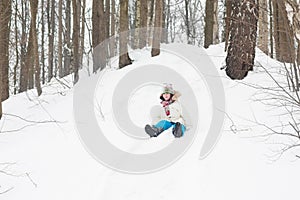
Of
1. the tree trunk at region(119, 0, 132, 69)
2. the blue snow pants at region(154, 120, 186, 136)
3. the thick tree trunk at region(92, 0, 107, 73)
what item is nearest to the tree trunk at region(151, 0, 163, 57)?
the tree trunk at region(119, 0, 132, 69)

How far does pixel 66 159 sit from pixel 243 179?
2.50 metres

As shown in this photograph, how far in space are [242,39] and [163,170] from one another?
10.2ft

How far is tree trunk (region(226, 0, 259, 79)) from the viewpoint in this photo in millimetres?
6309

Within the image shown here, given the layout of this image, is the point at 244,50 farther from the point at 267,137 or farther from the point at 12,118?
the point at 12,118

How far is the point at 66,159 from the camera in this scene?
197 inches

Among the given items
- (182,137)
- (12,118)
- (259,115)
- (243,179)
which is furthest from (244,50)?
(12,118)

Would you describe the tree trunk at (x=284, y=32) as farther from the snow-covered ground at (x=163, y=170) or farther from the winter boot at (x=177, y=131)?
the winter boot at (x=177, y=131)

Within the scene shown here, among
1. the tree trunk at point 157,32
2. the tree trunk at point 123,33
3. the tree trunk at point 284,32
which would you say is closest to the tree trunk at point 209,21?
the tree trunk at point 157,32

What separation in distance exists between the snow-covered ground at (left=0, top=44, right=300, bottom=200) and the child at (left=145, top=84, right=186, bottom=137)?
0.16 meters

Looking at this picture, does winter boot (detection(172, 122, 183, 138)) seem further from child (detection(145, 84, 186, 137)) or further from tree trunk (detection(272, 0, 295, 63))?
tree trunk (detection(272, 0, 295, 63))

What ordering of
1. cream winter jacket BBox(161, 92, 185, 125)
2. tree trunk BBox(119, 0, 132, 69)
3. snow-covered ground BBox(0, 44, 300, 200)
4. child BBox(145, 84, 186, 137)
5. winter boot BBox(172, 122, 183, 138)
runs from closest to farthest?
snow-covered ground BBox(0, 44, 300, 200) < winter boot BBox(172, 122, 183, 138) < child BBox(145, 84, 186, 137) < cream winter jacket BBox(161, 92, 185, 125) < tree trunk BBox(119, 0, 132, 69)

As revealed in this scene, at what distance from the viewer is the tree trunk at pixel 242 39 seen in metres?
6.31

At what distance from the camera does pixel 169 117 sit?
565 cm

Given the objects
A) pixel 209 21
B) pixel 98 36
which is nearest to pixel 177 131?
pixel 98 36
